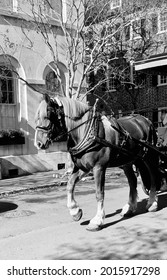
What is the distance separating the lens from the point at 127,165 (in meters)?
6.59

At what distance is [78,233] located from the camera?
18.1ft

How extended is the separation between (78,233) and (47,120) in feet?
6.21

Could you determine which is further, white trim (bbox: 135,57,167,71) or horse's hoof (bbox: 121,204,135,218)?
white trim (bbox: 135,57,167,71)

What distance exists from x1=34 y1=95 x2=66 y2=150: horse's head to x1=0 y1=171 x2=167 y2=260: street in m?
1.51

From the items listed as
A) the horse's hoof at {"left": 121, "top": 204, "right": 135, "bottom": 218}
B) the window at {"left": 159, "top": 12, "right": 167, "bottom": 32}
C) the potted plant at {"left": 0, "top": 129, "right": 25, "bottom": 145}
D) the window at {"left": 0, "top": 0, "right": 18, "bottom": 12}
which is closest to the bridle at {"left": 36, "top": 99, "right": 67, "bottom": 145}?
the horse's hoof at {"left": 121, "top": 204, "right": 135, "bottom": 218}

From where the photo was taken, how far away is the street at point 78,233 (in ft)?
15.3

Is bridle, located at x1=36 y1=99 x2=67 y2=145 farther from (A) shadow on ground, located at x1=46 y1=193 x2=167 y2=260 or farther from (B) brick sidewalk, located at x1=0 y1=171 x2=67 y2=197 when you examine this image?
(B) brick sidewalk, located at x1=0 y1=171 x2=67 y2=197

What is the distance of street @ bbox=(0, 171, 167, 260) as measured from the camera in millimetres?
4656

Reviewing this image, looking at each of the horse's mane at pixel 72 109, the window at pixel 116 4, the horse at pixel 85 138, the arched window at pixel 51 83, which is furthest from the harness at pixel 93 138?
the window at pixel 116 4

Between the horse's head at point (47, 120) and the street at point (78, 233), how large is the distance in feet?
4.95

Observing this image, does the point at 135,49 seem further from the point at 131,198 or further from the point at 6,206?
the point at 131,198

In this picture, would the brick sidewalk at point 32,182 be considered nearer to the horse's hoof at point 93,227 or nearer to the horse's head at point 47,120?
the horse's hoof at point 93,227

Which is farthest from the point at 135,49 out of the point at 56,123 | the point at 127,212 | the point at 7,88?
the point at 56,123

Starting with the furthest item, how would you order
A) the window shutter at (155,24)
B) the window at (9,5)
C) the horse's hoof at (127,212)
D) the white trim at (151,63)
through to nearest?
the window shutter at (155,24)
the window at (9,5)
the white trim at (151,63)
the horse's hoof at (127,212)
